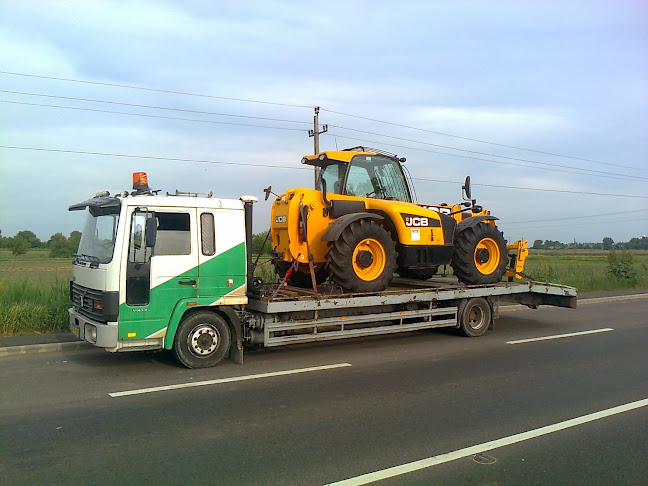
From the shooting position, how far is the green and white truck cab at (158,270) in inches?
291

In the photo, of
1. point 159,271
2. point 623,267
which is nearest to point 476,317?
point 159,271

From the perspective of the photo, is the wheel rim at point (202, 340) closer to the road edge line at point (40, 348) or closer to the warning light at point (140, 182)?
the warning light at point (140, 182)

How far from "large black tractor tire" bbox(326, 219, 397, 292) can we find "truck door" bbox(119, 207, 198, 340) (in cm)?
243

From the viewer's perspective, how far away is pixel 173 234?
7.82 m

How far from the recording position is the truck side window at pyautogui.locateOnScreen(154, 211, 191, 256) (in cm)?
773

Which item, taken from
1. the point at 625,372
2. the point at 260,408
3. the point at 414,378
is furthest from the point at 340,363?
the point at 625,372

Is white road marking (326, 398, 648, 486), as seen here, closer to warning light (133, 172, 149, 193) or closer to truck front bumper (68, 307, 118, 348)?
truck front bumper (68, 307, 118, 348)

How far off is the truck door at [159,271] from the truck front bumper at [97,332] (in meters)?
0.12

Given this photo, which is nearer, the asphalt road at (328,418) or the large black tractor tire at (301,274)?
the asphalt road at (328,418)

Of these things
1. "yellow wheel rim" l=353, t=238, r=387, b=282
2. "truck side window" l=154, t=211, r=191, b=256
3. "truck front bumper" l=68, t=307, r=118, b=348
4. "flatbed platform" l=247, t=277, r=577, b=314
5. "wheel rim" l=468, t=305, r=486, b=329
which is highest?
"truck side window" l=154, t=211, r=191, b=256

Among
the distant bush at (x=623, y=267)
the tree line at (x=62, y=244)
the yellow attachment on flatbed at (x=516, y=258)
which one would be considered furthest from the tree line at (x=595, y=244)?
the yellow attachment on flatbed at (x=516, y=258)

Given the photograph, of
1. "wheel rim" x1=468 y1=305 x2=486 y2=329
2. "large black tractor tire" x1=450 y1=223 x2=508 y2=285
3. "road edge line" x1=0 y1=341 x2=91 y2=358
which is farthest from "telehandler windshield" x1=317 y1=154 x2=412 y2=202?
"road edge line" x1=0 y1=341 x2=91 y2=358

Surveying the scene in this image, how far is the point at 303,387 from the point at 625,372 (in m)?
4.76

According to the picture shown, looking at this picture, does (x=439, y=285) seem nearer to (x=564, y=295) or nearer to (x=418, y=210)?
(x=418, y=210)
